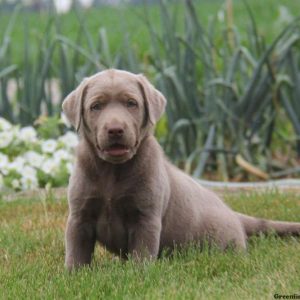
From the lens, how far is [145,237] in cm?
413

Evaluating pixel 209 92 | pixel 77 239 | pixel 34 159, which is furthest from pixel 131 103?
pixel 209 92

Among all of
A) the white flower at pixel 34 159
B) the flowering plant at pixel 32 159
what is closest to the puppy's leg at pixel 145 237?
the flowering plant at pixel 32 159

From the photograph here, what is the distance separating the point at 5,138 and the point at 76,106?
293 centimetres

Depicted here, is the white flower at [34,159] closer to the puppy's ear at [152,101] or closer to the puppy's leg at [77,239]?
the puppy's leg at [77,239]

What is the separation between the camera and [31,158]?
6.87 m

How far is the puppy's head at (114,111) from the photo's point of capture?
3947mm

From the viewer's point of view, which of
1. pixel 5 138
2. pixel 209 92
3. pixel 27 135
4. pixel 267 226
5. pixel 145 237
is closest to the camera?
pixel 145 237

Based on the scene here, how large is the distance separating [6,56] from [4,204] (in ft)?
8.70

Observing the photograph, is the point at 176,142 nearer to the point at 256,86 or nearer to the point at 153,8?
the point at 256,86

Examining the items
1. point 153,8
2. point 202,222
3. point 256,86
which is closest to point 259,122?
point 256,86

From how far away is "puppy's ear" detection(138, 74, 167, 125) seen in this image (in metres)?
4.16

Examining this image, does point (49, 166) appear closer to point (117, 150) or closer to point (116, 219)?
point (116, 219)

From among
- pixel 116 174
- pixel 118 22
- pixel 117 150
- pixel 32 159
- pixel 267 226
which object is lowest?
pixel 267 226

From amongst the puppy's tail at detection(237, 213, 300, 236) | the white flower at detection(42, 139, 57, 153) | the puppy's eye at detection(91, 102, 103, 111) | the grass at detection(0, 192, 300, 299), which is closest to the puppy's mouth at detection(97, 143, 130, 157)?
the puppy's eye at detection(91, 102, 103, 111)
